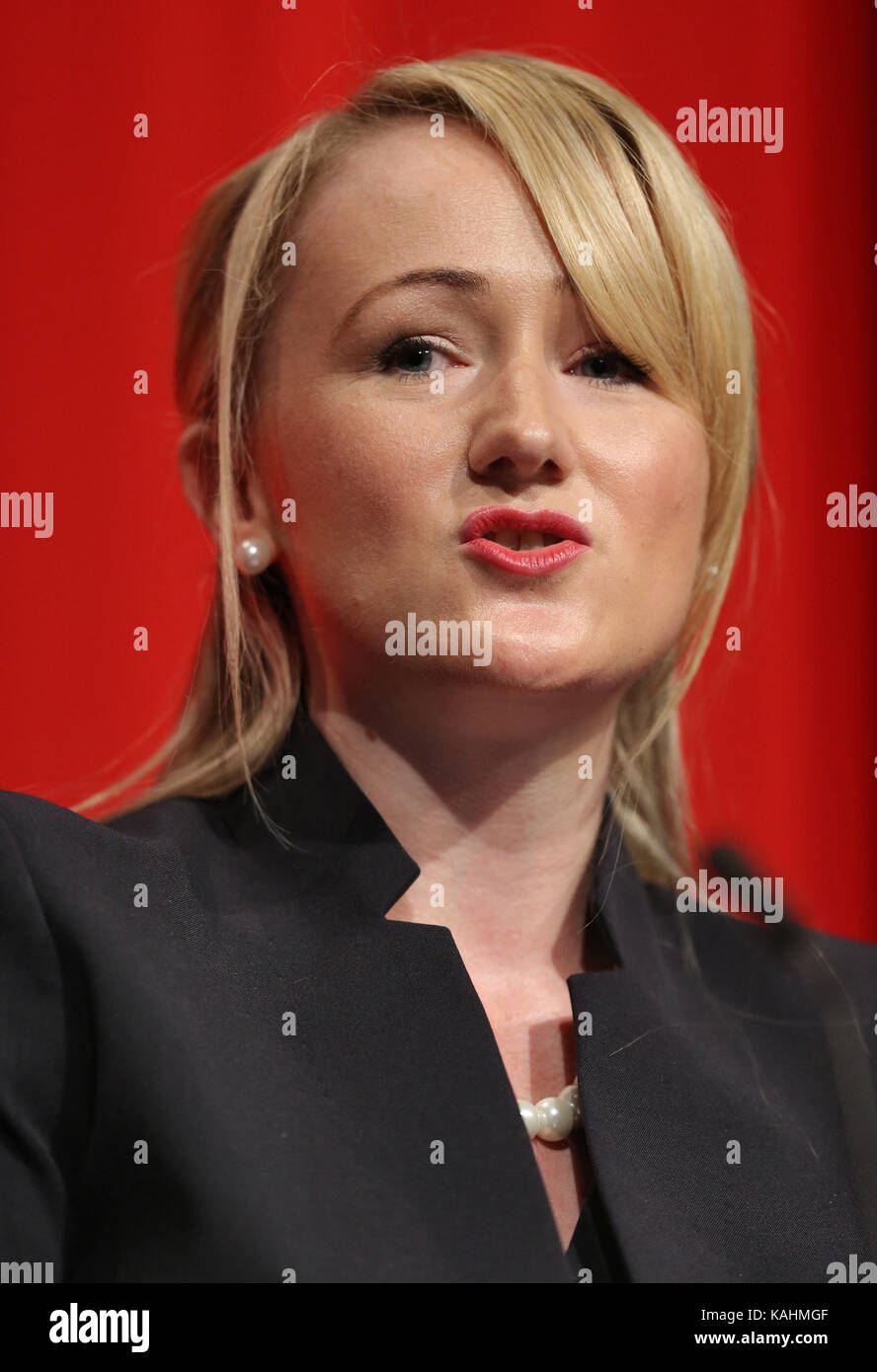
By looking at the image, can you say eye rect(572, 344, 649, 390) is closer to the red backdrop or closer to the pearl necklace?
the red backdrop

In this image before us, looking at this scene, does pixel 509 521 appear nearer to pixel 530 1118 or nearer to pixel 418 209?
pixel 418 209

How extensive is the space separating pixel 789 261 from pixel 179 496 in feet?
2.29

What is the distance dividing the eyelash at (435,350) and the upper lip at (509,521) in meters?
0.12

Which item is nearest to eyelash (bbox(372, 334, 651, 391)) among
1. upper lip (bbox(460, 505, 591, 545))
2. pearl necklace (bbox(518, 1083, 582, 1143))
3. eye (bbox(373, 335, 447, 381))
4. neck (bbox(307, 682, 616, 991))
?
eye (bbox(373, 335, 447, 381))

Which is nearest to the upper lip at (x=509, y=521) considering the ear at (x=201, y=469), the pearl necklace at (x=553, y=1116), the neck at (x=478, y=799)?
the neck at (x=478, y=799)

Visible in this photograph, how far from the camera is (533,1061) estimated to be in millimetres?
993

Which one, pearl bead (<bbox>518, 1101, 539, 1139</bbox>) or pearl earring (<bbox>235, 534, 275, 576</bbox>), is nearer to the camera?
pearl bead (<bbox>518, 1101, 539, 1139</bbox>)

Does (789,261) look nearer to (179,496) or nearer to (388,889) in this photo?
(179,496)

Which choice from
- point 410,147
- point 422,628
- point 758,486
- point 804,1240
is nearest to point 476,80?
point 410,147

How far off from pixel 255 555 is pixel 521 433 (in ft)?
0.86

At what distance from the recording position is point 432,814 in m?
1.03

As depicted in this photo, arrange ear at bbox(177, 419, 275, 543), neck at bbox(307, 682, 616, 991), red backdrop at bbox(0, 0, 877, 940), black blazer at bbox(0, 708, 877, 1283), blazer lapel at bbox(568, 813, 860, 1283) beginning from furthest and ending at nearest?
1. red backdrop at bbox(0, 0, 877, 940)
2. ear at bbox(177, 419, 275, 543)
3. neck at bbox(307, 682, 616, 991)
4. blazer lapel at bbox(568, 813, 860, 1283)
5. black blazer at bbox(0, 708, 877, 1283)

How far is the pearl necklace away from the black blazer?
0.9 inches

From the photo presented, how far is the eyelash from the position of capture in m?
1.00
